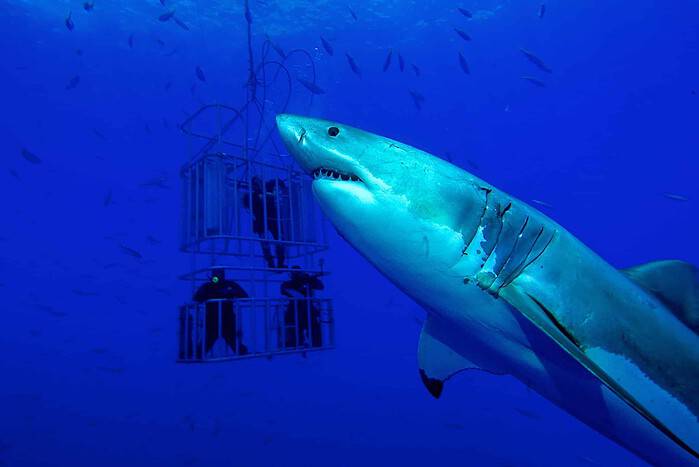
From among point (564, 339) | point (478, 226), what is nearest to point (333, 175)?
point (478, 226)

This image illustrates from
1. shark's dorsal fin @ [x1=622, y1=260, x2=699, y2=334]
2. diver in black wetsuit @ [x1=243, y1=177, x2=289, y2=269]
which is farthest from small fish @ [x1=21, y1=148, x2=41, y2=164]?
shark's dorsal fin @ [x1=622, y1=260, x2=699, y2=334]

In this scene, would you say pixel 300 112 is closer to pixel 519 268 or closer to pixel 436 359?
pixel 436 359

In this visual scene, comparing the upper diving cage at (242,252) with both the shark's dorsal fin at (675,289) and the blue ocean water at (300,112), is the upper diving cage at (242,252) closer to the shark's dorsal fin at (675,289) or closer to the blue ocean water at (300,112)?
the shark's dorsal fin at (675,289)

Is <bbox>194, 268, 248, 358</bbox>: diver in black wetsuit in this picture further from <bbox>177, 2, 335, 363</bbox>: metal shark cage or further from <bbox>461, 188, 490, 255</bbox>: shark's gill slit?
<bbox>461, 188, 490, 255</bbox>: shark's gill slit

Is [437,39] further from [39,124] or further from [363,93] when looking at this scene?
[39,124]

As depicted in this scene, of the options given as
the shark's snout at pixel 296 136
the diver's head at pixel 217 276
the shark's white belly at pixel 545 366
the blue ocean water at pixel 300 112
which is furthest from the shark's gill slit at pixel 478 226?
the blue ocean water at pixel 300 112

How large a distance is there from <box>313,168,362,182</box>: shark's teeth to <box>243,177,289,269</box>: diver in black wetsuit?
413 cm

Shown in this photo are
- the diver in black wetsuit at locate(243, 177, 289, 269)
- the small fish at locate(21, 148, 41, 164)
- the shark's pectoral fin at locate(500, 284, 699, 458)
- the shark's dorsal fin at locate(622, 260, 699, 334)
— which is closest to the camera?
the shark's pectoral fin at locate(500, 284, 699, 458)

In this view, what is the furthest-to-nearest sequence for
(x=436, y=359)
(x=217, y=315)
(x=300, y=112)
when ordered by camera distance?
(x=300, y=112) < (x=217, y=315) < (x=436, y=359)

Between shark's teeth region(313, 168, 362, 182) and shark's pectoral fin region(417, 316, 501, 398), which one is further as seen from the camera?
shark's pectoral fin region(417, 316, 501, 398)

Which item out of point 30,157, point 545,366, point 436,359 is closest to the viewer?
point 545,366

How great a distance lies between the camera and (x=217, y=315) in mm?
5699

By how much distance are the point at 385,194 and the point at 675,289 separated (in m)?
2.00

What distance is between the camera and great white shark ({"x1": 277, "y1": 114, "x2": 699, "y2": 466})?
6.98 feet
